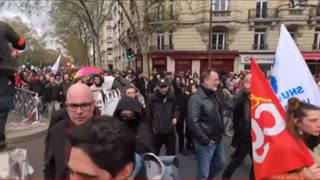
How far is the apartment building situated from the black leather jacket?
26239mm

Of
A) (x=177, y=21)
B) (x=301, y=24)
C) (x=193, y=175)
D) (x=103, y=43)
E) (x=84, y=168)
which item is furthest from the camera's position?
(x=103, y=43)

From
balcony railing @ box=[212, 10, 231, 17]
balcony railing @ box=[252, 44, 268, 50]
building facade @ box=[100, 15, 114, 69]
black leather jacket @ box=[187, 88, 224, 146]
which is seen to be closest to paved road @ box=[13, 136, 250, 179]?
black leather jacket @ box=[187, 88, 224, 146]

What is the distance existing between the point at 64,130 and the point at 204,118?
7.39 feet

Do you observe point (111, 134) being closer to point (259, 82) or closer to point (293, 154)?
point (293, 154)

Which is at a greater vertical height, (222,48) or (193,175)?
(222,48)

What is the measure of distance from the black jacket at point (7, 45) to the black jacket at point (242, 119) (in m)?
2.89

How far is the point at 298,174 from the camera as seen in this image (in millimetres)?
2268

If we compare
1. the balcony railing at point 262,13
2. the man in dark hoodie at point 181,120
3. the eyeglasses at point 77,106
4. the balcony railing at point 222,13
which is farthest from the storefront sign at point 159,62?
the eyeglasses at point 77,106

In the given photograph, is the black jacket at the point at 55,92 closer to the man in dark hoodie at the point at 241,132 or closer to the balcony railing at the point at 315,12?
the man in dark hoodie at the point at 241,132

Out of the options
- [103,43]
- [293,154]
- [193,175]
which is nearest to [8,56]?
[193,175]

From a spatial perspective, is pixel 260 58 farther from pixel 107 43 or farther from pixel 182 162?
pixel 107 43

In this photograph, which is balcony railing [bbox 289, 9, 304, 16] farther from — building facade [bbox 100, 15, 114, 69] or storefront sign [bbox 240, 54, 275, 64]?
building facade [bbox 100, 15, 114, 69]

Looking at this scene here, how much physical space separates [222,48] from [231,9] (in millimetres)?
3373

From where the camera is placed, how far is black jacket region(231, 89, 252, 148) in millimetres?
4840
